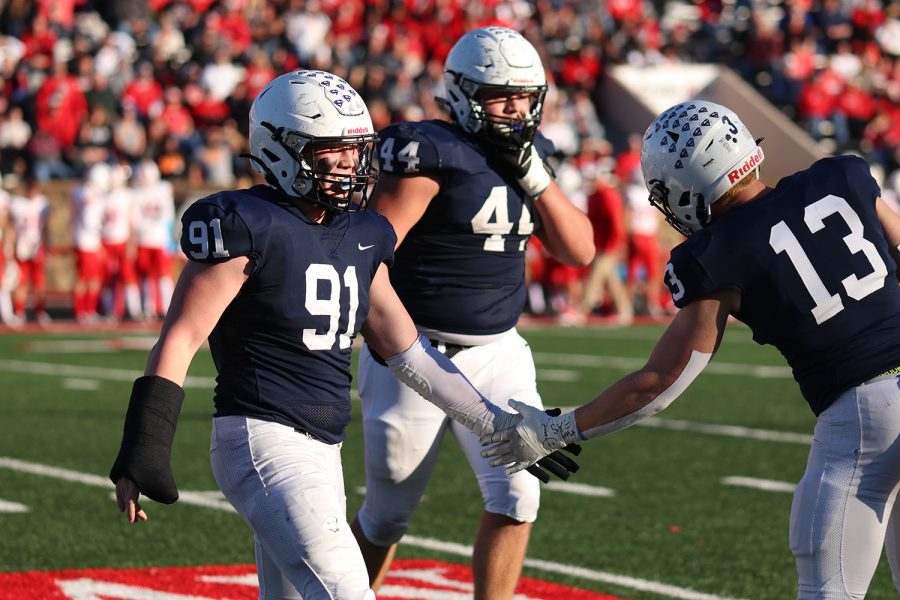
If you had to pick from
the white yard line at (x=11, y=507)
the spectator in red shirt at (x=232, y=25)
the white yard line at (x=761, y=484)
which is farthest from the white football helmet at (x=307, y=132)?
the spectator in red shirt at (x=232, y=25)

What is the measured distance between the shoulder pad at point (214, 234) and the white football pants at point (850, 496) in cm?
145

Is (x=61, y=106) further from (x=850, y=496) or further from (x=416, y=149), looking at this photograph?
(x=850, y=496)

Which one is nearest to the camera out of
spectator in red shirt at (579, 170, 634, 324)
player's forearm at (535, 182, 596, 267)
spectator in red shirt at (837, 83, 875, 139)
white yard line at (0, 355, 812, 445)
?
player's forearm at (535, 182, 596, 267)

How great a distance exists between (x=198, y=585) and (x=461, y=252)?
155 cm

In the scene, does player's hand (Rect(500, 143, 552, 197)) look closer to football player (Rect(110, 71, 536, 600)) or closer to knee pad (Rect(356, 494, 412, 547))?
football player (Rect(110, 71, 536, 600))

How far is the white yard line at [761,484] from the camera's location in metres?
7.30

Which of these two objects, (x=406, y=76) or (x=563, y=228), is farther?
(x=406, y=76)

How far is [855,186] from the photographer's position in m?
3.73

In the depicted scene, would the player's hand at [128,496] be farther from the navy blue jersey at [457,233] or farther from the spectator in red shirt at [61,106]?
the spectator in red shirt at [61,106]

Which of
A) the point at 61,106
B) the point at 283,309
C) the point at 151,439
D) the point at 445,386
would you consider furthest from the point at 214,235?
the point at 61,106

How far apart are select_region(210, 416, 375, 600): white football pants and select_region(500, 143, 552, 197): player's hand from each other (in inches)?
57.2

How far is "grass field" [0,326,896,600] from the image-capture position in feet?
18.9

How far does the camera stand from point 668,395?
12.4ft

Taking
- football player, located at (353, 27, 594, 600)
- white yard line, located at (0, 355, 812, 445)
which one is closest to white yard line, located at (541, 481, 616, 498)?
white yard line, located at (0, 355, 812, 445)
